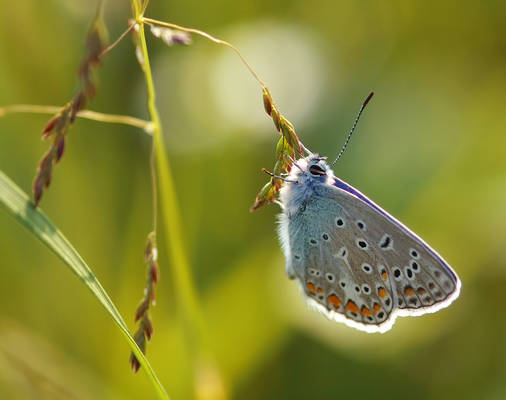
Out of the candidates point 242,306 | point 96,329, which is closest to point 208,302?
point 242,306

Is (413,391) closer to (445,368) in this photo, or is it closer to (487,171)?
(445,368)

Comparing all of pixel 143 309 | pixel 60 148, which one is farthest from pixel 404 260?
pixel 60 148

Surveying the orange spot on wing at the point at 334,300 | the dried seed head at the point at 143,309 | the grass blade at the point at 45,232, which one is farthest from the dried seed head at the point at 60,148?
the orange spot on wing at the point at 334,300

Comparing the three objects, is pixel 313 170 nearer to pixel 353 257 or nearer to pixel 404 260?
pixel 353 257

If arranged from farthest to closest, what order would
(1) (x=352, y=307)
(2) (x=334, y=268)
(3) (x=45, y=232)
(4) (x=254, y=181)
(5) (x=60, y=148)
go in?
(4) (x=254, y=181) < (2) (x=334, y=268) < (1) (x=352, y=307) < (5) (x=60, y=148) < (3) (x=45, y=232)

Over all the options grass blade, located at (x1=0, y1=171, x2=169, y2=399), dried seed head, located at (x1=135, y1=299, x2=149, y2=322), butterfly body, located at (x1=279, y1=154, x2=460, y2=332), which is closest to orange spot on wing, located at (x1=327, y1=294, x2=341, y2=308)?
butterfly body, located at (x1=279, y1=154, x2=460, y2=332)

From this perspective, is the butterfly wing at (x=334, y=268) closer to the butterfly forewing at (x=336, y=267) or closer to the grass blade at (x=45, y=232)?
the butterfly forewing at (x=336, y=267)
